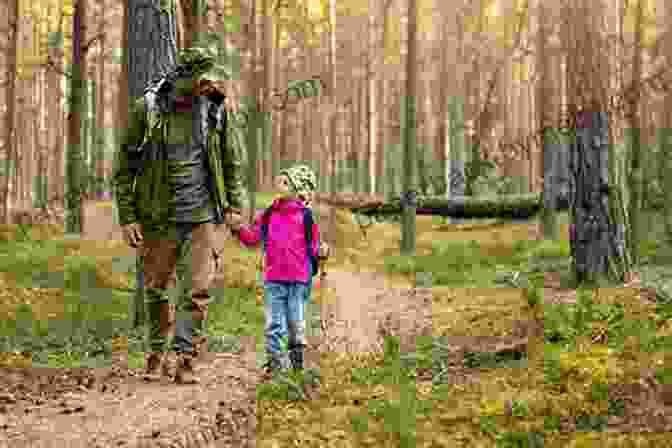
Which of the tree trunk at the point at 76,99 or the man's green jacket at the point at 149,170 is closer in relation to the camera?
the man's green jacket at the point at 149,170

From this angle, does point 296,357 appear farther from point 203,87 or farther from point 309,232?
point 203,87

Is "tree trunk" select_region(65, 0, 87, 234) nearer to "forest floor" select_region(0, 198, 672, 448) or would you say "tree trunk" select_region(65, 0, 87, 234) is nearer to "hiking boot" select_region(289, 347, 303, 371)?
"forest floor" select_region(0, 198, 672, 448)

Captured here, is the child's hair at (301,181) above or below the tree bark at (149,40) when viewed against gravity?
below

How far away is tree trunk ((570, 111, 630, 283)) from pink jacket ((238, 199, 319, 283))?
3950 millimetres

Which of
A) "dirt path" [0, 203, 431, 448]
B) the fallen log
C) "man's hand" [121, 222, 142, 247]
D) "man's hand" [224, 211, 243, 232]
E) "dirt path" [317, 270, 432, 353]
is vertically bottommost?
"dirt path" [317, 270, 432, 353]

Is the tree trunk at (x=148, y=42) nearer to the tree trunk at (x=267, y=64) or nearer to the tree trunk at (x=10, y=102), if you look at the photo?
the tree trunk at (x=10, y=102)

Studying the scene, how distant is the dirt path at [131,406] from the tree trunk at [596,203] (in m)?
2.07

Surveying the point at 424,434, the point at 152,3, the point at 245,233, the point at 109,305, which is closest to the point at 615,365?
the point at 424,434

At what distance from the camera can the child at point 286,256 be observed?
586cm

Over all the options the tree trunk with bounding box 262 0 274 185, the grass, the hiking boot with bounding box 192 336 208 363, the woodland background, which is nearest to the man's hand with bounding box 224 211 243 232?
the hiking boot with bounding box 192 336 208 363

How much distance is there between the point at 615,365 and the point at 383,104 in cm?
3933

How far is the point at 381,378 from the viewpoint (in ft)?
18.3

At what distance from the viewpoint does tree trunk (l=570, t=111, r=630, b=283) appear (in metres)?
8.46

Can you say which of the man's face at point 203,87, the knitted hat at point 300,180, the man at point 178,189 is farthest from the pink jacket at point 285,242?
the man's face at point 203,87
